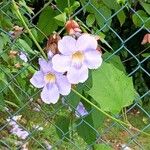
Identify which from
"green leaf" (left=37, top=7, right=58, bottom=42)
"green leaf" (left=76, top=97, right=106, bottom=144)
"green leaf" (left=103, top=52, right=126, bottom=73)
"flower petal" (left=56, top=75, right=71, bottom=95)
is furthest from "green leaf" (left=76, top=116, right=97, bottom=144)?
"flower petal" (left=56, top=75, right=71, bottom=95)

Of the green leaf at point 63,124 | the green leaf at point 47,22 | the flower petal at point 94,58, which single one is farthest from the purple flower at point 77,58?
the green leaf at point 63,124

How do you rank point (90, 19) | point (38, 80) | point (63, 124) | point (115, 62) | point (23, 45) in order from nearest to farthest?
point (38, 80) < point (115, 62) < point (63, 124) < point (90, 19) < point (23, 45)

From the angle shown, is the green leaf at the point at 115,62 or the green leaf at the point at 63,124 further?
the green leaf at the point at 63,124

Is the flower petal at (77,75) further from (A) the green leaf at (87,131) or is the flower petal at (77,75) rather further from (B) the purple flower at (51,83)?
(A) the green leaf at (87,131)

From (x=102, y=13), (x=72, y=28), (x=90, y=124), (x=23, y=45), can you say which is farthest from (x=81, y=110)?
(x=72, y=28)

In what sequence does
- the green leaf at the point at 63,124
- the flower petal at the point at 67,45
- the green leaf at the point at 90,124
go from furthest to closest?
the green leaf at the point at 63,124
the green leaf at the point at 90,124
the flower petal at the point at 67,45

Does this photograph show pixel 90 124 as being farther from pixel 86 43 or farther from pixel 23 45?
pixel 86 43

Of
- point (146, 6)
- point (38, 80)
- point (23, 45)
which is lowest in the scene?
point (146, 6)

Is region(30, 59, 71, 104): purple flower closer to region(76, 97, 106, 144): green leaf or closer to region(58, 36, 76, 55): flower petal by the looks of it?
region(58, 36, 76, 55): flower petal
